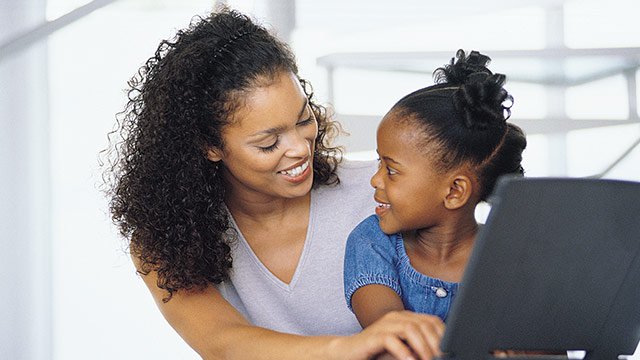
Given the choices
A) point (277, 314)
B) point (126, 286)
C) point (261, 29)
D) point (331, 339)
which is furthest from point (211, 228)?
point (126, 286)

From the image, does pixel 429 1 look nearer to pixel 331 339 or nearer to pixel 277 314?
pixel 277 314

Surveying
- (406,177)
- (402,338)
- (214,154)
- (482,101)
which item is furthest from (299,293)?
(402,338)

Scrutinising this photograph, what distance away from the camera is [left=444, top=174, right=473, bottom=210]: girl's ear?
5.15ft

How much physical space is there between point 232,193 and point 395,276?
480 mm

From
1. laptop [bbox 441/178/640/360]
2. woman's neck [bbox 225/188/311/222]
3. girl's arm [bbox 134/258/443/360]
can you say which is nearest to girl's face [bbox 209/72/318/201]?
woman's neck [bbox 225/188/311/222]

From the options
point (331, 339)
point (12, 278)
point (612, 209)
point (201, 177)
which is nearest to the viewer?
point (612, 209)

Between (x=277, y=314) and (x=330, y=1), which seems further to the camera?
(x=330, y=1)

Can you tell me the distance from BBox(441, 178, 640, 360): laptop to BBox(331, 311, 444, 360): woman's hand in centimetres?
9

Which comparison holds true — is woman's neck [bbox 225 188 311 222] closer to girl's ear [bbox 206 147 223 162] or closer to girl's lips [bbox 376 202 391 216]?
girl's ear [bbox 206 147 223 162]

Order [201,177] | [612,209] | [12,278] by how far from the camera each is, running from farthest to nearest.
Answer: [12,278], [201,177], [612,209]

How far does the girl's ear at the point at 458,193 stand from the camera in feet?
5.15

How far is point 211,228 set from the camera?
1.86 m

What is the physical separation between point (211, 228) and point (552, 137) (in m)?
2.19

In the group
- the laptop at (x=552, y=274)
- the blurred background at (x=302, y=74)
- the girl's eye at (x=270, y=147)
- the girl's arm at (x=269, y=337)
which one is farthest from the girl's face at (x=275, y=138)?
the blurred background at (x=302, y=74)
